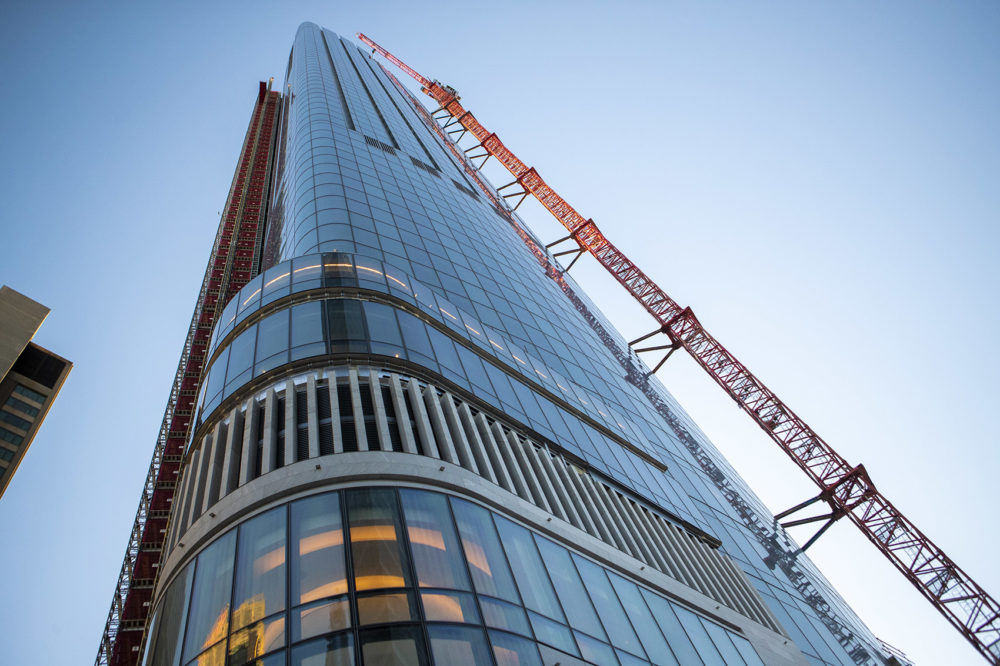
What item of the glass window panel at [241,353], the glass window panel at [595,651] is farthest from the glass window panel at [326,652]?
the glass window panel at [241,353]

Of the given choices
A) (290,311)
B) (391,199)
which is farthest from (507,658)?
(391,199)

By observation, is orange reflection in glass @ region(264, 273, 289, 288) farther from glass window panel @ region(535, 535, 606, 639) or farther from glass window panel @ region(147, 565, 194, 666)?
glass window panel @ region(535, 535, 606, 639)

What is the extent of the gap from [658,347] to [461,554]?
6113cm

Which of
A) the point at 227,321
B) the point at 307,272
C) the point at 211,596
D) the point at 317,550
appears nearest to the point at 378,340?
the point at 307,272

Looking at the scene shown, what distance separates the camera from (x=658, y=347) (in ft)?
237

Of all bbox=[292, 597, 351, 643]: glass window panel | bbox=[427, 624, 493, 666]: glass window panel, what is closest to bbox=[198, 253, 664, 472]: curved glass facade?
bbox=[292, 597, 351, 643]: glass window panel

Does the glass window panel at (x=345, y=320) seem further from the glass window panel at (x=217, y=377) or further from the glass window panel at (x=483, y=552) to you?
the glass window panel at (x=483, y=552)

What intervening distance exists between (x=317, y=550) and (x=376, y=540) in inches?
45.9

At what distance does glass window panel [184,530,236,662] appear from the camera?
1240cm

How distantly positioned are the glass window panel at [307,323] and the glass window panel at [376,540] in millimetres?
7396

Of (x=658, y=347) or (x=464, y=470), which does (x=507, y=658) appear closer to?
(x=464, y=470)

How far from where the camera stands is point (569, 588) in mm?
16094

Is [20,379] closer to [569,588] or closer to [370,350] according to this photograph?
[370,350]

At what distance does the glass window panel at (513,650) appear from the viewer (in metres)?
12.5
